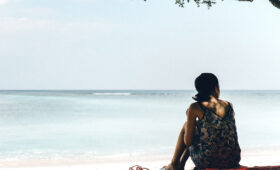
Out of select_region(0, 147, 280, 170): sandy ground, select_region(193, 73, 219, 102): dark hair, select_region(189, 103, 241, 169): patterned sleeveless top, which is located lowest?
select_region(0, 147, 280, 170): sandy ground

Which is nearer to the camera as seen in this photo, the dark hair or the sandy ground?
the dark hair

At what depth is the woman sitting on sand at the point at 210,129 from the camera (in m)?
3.05

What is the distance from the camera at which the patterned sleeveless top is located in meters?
3.05

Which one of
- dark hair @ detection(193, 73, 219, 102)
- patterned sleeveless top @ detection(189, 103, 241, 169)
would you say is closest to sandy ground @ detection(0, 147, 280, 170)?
patterned sleeveless top @ detection(189, 103, 241, 169)

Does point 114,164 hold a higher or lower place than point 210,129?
lower

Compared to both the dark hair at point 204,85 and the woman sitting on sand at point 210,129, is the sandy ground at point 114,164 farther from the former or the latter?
the dark hair at point 204,85

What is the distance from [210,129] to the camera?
3.06m

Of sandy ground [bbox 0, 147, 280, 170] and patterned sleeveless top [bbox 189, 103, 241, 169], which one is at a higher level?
patterned sleeveless top [bbox 189, 103, 241, 169]

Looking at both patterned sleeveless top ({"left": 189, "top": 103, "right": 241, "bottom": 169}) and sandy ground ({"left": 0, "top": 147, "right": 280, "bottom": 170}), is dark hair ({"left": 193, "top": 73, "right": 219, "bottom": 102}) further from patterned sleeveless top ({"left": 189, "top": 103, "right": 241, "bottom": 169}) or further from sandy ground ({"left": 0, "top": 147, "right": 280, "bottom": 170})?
sandy ground ({"left": 0, "top": 147, "right": 280, "bottom": 170})

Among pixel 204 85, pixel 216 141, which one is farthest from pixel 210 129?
pixel 204 85

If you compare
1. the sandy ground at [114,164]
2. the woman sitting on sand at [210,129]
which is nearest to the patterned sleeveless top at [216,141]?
the woman sitting on sand at [210,129]

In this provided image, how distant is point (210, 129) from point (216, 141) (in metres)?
0.11

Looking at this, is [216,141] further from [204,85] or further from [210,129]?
[204,85]

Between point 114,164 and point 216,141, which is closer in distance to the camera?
point 216,141
